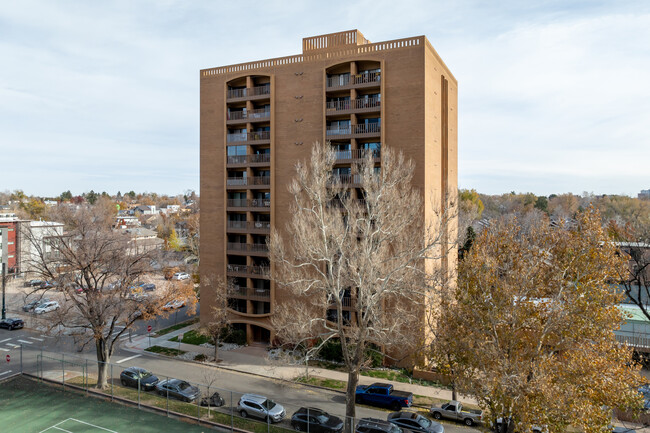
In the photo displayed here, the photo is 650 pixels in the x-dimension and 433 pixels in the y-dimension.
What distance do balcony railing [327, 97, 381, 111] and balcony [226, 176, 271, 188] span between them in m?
8.15

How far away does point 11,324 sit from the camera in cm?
3947

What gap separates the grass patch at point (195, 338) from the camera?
35.6m

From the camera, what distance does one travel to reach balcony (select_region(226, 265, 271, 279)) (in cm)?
3392

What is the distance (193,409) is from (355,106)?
2321 cm

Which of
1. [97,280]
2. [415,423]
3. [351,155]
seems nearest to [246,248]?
[351,155]

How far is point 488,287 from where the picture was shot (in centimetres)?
1412

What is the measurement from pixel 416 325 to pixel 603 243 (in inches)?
479

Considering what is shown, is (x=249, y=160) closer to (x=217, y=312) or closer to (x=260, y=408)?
(x=217, y=312)

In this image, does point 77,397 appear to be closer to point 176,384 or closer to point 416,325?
point 176,384

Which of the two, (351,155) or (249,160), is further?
(249,160)

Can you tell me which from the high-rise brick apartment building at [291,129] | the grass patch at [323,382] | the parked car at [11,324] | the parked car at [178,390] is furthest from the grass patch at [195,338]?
the parked car at [11,324]

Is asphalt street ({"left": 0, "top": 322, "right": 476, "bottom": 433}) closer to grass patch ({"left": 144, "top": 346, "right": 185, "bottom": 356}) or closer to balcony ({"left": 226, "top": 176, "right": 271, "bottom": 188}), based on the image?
grass patch ({"left": 144, "top": 346, "right": 185, "bottom": 356})

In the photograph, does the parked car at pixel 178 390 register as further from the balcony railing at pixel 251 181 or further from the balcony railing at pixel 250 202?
the balcony railing at pixel 251 181

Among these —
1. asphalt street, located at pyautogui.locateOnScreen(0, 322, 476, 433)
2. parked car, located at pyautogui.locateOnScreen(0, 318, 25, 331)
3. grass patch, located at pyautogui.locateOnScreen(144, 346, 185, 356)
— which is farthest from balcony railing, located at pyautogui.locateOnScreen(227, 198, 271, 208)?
parked car, located at pyautogui.locateOnScreen(0, 318, 25, 331)
